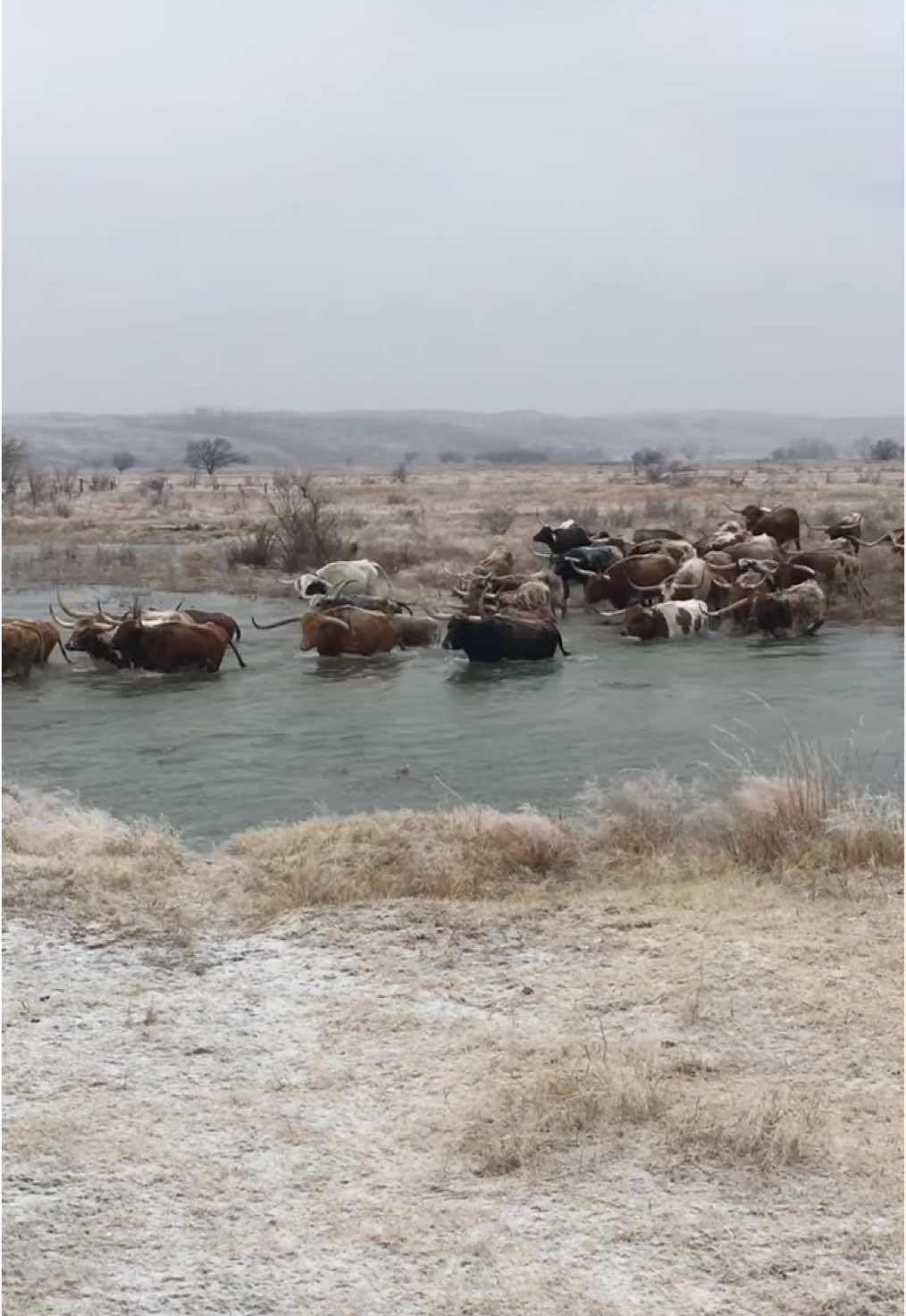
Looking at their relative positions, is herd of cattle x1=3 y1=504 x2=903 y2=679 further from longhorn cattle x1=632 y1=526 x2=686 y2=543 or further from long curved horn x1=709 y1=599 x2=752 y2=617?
longhorn cattle x1=632 y1=526 x2=686 y2=543

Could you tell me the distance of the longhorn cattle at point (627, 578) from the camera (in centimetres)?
2291

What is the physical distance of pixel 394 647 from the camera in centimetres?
1939

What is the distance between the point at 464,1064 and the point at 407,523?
35.9 m

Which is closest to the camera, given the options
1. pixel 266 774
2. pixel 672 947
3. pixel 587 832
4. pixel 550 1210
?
pixel 550 1210

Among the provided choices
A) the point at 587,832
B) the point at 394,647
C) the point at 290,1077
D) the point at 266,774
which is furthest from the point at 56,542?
the point at 290,1077

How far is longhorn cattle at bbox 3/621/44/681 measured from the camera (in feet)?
56.9

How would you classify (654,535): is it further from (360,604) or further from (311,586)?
(360,604)

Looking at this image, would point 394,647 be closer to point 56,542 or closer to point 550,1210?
point 550,1210

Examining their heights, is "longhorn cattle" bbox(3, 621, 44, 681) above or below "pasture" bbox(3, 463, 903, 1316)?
above

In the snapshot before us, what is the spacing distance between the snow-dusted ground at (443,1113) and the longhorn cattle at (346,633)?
34.2 feet

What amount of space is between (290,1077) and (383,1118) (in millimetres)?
591

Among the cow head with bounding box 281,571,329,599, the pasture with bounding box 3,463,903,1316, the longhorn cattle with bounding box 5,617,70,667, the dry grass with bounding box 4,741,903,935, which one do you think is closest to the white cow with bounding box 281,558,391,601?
the cow head with bounding box 281,571,329,599

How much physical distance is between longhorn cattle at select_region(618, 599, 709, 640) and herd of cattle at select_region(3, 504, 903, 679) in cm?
2

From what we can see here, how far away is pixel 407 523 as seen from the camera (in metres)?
41.7
